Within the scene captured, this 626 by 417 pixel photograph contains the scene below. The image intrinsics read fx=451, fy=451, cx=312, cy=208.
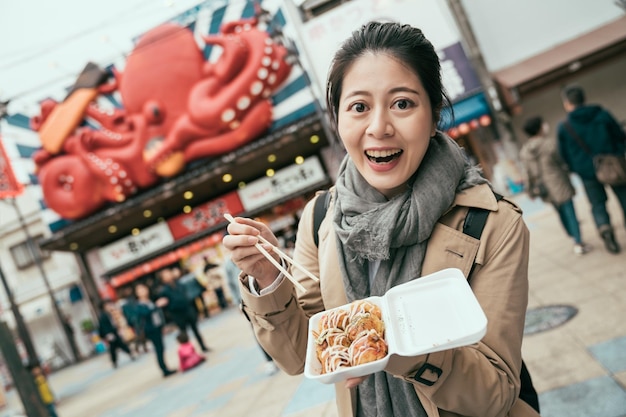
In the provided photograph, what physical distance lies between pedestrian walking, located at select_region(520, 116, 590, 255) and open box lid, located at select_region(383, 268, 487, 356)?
18.5 feet

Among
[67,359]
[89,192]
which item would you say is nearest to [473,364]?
[89,192]

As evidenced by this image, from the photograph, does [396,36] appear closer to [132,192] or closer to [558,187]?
[558,187]

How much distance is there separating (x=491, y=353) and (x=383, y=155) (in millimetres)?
724

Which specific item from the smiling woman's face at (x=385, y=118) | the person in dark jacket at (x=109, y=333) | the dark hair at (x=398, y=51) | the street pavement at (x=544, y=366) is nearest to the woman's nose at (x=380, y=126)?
the smiling woman's face at (x=385, y=118)

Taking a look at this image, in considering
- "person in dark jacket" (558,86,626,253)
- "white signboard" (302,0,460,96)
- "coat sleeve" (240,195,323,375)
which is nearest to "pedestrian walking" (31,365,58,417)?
"coat sleeve" (240,195,323,375)

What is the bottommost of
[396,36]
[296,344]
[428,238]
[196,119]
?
[296,344]

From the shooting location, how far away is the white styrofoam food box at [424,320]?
1.17 metres

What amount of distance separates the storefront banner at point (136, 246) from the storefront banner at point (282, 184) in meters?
3.16

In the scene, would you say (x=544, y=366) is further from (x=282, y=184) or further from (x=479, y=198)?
(x=282, y=184)

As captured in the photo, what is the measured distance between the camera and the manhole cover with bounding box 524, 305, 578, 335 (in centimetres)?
434

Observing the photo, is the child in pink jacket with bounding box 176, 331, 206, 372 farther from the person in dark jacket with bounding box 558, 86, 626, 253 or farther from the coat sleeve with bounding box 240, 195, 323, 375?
the coat sleeve with bounding box 240, 195, 323, 375

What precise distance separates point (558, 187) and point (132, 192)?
12647 millimetres

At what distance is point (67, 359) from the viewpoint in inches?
800

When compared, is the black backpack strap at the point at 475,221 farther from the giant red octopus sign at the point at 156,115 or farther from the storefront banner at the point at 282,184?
the storefront banner at the point at 282,184
